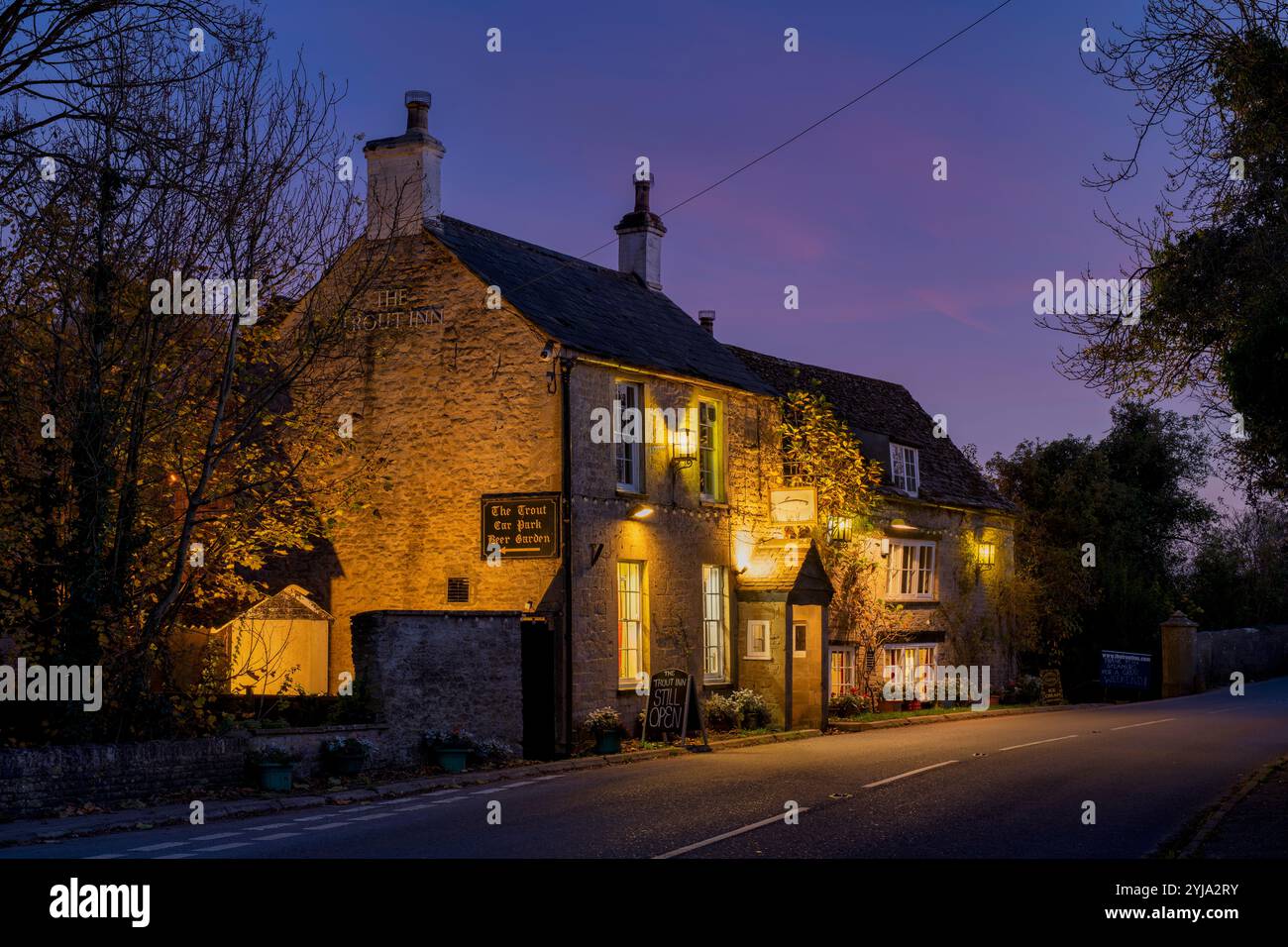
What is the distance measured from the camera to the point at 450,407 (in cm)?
2484

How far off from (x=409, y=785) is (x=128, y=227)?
7859mm

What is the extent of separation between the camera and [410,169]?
25.8m

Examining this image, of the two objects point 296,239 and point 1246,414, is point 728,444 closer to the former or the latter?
point 296,239

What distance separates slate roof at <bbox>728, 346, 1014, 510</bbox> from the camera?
36.0 metres

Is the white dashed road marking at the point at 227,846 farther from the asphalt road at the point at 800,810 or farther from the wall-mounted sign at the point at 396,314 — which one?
the wall-mounted sign at the point at 396,314

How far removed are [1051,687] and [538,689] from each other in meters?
23.0

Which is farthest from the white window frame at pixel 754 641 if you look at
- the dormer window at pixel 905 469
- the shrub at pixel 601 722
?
the dormer window at pixel 905 469

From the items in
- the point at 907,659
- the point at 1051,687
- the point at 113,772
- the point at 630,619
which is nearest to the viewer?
the point at 113,772

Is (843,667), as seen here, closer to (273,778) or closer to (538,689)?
(538,689)

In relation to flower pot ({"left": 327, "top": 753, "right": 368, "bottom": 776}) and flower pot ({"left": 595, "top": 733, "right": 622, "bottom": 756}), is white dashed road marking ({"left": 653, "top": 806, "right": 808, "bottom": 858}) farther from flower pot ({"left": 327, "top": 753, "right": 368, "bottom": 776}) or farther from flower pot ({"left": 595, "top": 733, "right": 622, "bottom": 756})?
flower pot ({"left": 595, "top": 733, "right": 622, "bottom": 756})

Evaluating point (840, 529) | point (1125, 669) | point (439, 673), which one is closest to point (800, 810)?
point (439, 673)

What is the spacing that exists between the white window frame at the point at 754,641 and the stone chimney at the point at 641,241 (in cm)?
936

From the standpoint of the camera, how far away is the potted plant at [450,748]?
19703mm
